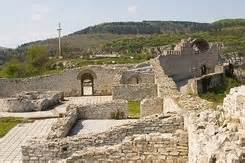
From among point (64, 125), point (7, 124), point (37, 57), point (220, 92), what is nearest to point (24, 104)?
point (7, 124)

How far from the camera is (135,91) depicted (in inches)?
1062

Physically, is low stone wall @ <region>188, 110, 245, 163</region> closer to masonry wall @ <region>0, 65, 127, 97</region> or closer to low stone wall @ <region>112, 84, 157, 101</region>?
low stone wall @ <region>112, 84, 157, 101</region>

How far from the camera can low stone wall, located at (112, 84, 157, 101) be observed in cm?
2623

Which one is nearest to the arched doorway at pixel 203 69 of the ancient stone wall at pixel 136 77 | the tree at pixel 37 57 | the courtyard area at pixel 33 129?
the ancient stone wall at pixel 136 77

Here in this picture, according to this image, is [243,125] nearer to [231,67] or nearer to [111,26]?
[231,67]

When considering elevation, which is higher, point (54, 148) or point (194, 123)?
point (194, 123)

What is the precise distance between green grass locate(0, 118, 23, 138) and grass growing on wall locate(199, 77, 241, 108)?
8932mm

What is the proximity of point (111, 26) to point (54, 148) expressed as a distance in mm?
188110

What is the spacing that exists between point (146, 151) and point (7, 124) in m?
14.6

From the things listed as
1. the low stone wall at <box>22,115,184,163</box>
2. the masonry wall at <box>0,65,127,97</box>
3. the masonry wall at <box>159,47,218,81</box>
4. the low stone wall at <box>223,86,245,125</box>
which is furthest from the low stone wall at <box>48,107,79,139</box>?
the masonry wall at <box>159,47,218,81</box>

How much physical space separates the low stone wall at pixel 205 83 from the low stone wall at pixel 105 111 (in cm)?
789

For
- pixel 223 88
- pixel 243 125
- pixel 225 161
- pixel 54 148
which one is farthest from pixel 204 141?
pixel 223 88

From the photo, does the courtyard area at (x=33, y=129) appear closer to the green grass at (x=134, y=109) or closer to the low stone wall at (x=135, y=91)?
the green grass at (x=134, y=109)

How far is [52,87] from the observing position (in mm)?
33406
